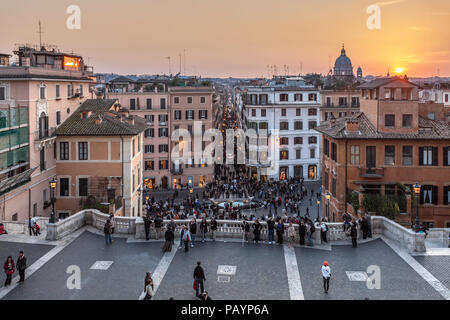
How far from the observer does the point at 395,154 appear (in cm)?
3712

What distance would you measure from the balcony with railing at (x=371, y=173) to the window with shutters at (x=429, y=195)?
3214mm

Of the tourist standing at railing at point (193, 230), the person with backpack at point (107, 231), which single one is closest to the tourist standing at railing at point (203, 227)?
the tourist standing at railing at point (193, 230)

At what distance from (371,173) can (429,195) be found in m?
4.56

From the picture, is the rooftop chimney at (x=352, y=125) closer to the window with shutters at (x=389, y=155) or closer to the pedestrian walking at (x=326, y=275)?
the window with shutters at (x=389, y=155)

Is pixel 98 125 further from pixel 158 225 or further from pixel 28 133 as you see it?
pixel 158 225

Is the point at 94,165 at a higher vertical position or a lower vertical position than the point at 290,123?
lower

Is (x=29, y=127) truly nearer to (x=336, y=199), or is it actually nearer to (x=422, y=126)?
(x=336, y=199)

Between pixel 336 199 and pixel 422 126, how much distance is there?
886 cm

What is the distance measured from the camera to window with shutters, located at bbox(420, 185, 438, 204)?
120 ft

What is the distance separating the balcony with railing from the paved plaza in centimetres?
1279

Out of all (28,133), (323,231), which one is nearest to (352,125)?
(323,231)

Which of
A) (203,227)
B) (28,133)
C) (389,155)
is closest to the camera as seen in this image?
(203,227)

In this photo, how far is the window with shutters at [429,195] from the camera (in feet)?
120
